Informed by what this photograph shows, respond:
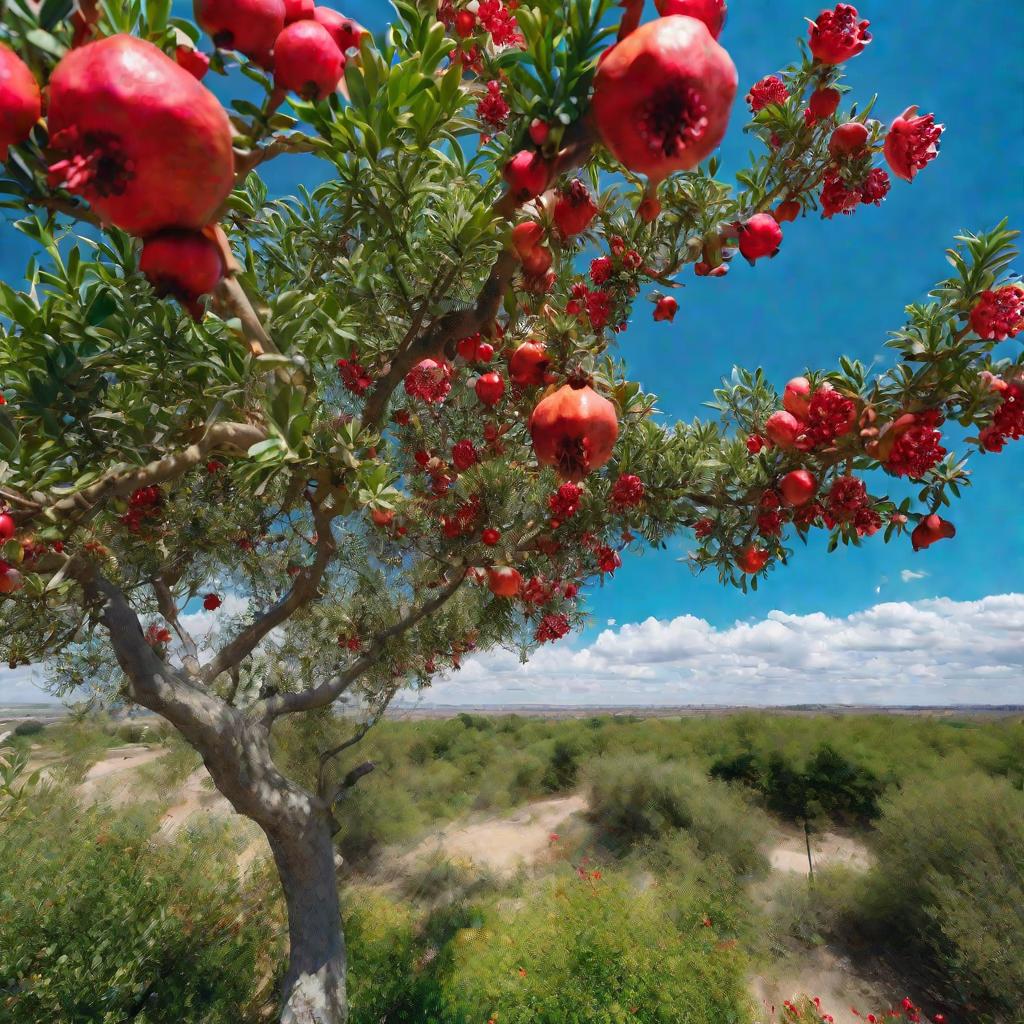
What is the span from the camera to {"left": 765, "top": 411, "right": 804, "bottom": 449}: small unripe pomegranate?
225cm

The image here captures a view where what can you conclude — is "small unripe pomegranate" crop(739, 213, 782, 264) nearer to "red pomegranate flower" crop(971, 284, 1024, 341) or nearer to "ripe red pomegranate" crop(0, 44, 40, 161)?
"red pomegranate flower" crop(971, 284, 1024, 341)

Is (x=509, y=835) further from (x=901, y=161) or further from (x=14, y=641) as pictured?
(x=901, y=161)

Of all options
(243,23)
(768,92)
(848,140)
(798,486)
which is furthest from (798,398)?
(243,23)

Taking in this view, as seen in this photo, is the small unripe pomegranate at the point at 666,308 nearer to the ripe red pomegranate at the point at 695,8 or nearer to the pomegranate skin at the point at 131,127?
the ripe red pomegranate at the point at 695,8

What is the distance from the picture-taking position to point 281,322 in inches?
62.2

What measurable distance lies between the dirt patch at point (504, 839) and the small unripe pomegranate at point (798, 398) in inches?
635

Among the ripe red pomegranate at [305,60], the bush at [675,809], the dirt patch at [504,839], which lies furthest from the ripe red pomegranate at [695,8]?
the dirt patch at [504,839]

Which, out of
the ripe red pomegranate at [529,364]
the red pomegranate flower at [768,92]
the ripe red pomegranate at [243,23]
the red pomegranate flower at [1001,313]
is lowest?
the ripe red pomegranate at [529,364]

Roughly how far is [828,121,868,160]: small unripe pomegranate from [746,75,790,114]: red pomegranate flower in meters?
0.44

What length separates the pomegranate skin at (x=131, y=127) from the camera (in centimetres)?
77

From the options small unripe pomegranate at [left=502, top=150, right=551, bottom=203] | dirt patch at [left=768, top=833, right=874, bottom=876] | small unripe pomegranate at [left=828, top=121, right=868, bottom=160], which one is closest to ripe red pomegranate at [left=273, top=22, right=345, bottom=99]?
small unripe pomegranate at [left=502, top=150, right=551, bottom=203]

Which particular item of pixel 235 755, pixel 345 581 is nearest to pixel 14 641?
pixel 235 755

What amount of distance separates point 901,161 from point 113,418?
2.84m

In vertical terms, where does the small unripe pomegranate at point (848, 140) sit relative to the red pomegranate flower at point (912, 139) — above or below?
above
